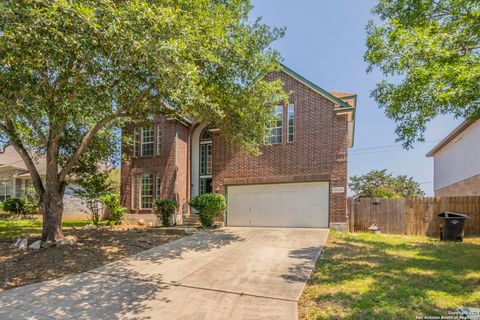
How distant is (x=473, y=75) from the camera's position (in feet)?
23.6

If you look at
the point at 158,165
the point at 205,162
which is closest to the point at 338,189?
the point at 205,162

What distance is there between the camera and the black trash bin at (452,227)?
11.0 metres

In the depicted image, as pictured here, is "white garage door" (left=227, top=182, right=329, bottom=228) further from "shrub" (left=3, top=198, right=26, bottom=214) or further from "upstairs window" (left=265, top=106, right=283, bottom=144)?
"shrub" (left=3, top=198, right=26, bottom=214)

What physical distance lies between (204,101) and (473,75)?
7131 mm

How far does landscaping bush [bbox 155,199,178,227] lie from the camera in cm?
1455

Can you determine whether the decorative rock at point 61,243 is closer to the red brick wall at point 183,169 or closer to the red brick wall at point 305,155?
the red brick wall at point 183,169

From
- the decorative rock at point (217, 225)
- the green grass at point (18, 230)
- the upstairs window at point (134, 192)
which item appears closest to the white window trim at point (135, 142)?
the upstairs window at point (134, 192)

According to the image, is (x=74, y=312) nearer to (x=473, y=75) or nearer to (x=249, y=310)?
(x=249, y=310)

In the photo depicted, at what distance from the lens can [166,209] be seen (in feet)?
47.8

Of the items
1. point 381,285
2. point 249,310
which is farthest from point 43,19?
point 381,285

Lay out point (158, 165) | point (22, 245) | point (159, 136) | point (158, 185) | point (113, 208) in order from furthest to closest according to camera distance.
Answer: point (159, 136), point (158, 165), point (158, 185), point (113, 208), point (22, 245)

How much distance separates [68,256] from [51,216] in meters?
1.95

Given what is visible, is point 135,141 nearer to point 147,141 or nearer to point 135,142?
point 135,142

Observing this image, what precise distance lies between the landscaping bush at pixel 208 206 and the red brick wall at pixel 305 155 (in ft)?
5.28
